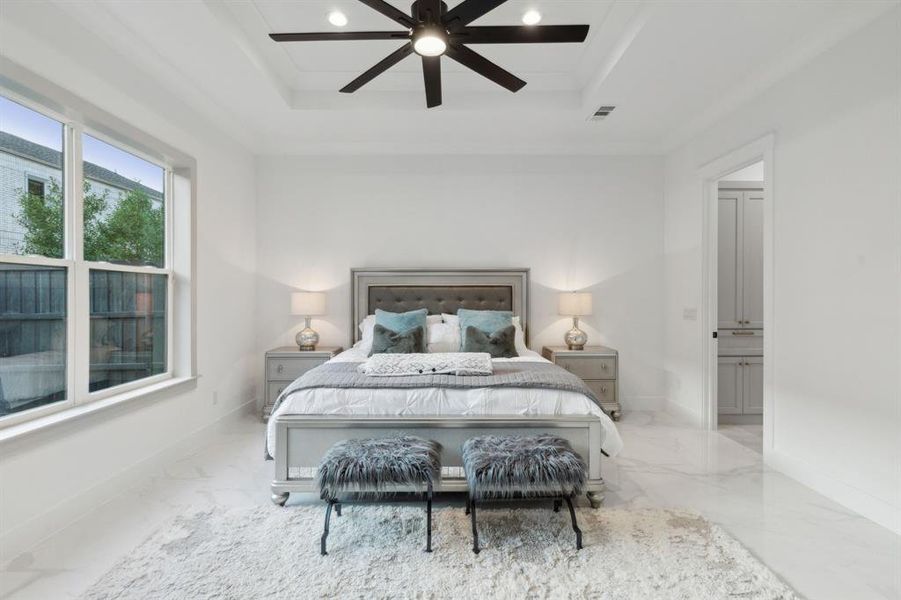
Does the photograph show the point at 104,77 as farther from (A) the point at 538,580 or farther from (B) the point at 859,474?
(B) the point at 859,474

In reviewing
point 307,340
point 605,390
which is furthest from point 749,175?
point 307,340

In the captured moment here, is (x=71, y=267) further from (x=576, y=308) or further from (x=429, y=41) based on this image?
(x=576, y=308)

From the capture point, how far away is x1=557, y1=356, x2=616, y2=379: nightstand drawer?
406 centimetres

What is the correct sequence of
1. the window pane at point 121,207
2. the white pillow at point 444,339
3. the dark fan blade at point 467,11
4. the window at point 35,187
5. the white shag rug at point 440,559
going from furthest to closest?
the white pillow at point 444,339 < the window pane at point 121,207 < the window at point 35,187 < the dark fan blade at point 467,11 < the white shag rug at point 440,559

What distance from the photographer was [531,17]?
2711 millimetres

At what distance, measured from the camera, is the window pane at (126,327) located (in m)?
2.62

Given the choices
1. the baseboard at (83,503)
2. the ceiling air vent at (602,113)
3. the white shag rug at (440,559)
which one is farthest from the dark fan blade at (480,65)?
the baseboard at (83,503)

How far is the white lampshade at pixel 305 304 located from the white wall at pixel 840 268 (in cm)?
374

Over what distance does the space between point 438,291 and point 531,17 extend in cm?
246

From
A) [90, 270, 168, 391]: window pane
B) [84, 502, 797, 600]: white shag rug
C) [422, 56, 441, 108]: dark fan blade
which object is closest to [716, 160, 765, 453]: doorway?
[84, 502, 797, 600]: white shag rug

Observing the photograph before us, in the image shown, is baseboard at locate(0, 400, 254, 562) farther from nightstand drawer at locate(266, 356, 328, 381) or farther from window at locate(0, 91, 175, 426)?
nightstand drawer at locate(266, 356, 328, 381)

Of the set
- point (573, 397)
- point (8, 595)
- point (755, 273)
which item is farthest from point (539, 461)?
point (755, 273)

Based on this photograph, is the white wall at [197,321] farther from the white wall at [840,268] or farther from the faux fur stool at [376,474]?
the white wall at [840,268]

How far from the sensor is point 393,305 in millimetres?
4379
